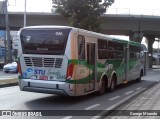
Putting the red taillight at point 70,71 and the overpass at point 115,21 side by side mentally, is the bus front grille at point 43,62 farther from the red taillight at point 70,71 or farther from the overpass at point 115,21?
the overpass at point 115,21

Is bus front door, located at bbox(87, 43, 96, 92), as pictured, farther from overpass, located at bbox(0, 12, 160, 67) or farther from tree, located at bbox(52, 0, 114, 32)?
overpass, located at bbox(0, 12, 160, 67)

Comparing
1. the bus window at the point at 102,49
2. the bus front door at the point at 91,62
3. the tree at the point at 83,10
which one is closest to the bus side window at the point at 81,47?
the bus front door at the point at 91,62

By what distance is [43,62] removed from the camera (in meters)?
13.1

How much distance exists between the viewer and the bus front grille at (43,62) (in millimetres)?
12836

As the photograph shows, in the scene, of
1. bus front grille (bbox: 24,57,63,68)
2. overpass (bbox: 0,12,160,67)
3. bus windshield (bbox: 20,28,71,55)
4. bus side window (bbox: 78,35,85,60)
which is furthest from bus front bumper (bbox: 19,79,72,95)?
overpass (bbox: 0,12,160,67)

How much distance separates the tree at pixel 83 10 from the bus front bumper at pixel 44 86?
22.2 metres

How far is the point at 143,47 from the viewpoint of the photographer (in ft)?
87.2

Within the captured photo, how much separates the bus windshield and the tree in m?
21.6

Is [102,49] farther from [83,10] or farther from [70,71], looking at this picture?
[83,10]

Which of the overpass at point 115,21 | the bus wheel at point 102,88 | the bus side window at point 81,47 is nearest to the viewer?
the bus side window at point 81,47

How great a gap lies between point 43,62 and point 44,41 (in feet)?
2.42

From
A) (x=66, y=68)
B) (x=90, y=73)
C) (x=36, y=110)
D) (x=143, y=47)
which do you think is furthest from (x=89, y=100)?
(x=143, y=47)

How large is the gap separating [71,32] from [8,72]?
24589 mm

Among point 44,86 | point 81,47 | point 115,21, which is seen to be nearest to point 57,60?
point 44,86
